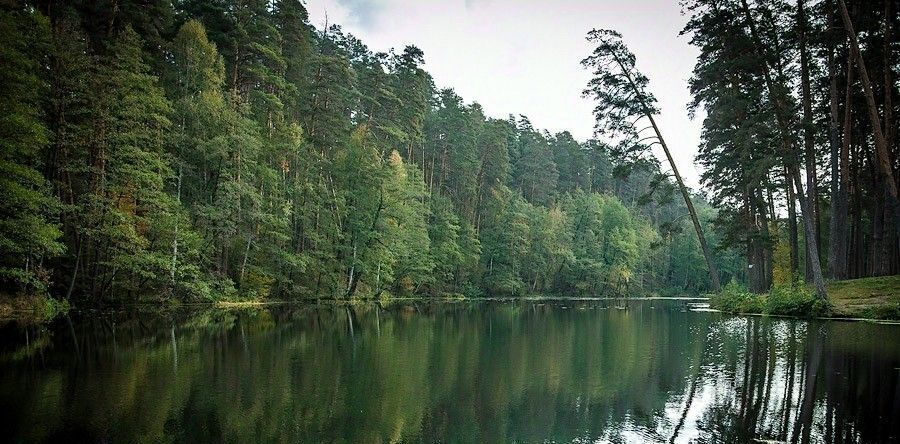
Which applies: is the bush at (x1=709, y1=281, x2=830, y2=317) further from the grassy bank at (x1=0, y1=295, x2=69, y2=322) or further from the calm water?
the grassy bank at (x1=0, y1=295, x2=69, y2=322)

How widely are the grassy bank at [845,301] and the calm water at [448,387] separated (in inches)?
116

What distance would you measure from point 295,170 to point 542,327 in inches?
1012

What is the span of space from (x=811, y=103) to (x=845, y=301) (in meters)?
10.3

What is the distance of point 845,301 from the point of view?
22.7 metres

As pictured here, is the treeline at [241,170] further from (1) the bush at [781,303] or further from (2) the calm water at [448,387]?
(2) the calm water at [448,387]

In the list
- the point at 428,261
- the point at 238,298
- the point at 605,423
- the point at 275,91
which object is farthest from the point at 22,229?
the point at 428,261

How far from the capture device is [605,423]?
8.16 m

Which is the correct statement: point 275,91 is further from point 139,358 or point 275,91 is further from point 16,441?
point 16,441

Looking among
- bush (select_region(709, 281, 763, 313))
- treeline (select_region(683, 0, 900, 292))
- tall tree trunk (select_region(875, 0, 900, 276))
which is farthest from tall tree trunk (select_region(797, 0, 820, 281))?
bush (select_region(709, 281, 763, 313))

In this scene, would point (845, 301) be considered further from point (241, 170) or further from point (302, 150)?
point (302, 150)

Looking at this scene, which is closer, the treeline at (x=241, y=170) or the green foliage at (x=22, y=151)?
the green foliage at (x=22, y=151)

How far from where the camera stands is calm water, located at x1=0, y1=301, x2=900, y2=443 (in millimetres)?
7734

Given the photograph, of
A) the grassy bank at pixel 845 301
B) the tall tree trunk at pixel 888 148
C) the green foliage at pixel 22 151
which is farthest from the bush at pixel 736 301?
the green foliage at pixel 22 151

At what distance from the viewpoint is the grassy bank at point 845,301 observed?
21219mm
